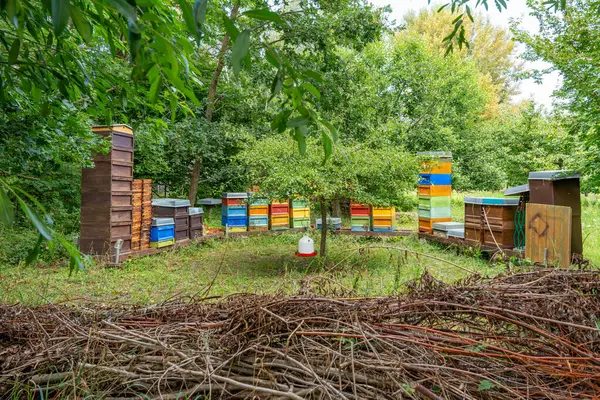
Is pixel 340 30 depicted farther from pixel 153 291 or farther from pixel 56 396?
pixel 56 396

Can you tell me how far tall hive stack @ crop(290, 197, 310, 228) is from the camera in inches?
433

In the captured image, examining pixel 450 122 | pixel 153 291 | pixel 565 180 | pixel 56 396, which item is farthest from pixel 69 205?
pixel 450 122

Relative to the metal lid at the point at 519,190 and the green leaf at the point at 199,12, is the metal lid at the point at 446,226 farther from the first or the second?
the green leaf at the point at 199,12

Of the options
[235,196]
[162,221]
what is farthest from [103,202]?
[235,196]

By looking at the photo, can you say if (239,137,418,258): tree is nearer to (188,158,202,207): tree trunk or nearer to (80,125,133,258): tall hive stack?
(80,125,133,258): tall hive stack

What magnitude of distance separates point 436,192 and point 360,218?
203 cm

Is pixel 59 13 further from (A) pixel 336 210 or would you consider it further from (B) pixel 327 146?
(A) pixel 336 210

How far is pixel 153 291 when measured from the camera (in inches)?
205

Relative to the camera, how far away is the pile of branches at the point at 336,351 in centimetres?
117

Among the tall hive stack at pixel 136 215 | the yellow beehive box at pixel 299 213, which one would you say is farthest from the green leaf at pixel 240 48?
the yellow beehive box at pixel 299 213

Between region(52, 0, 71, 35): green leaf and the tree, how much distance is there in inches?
240

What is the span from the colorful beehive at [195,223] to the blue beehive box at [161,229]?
2.59 ft

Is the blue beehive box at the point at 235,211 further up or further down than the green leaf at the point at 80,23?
further down

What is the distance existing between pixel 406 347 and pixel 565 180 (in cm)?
591
